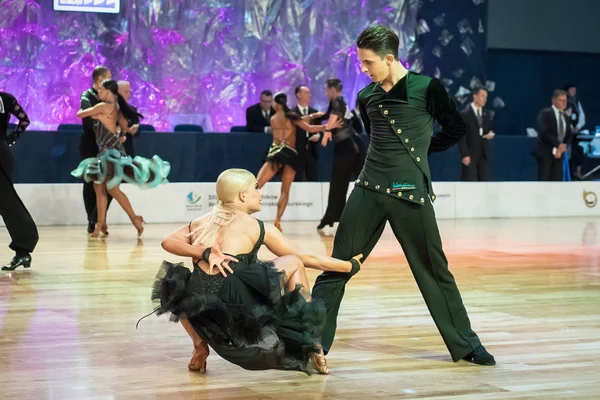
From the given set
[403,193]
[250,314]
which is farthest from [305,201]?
[250,314]

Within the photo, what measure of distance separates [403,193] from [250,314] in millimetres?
918

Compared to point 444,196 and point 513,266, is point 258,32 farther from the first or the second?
point 513,266

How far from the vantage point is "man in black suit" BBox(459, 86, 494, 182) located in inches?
590

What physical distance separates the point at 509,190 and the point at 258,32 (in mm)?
6260

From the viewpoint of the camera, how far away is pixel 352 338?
547cm

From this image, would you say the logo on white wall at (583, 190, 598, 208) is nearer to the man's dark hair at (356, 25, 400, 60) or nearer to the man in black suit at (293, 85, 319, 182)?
the man in black suit at (293, 85, 319, 182)

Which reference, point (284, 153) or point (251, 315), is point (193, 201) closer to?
point (284, 153)

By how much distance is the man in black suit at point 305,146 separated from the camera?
41.8 ft

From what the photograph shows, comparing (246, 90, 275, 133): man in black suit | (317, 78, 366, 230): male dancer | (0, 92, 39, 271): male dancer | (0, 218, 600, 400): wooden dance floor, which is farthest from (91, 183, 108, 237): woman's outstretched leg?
(246, 90, 275, 133): man in black suit

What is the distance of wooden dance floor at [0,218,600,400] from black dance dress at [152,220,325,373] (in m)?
0.12

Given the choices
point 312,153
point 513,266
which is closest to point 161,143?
point 312,153

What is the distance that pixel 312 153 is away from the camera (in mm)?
14328

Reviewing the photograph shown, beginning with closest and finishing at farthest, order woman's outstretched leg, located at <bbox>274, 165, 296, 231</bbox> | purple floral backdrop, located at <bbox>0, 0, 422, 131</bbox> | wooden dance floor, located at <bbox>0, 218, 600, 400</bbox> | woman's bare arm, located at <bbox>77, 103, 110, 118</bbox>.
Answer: wooden dance floor, located at <bbox>0, 218, 600, 400</bbox>
woman's bare arm, located at <bbox>77, 103, 110, 118</bbox>
woman's outstretched leg, located at <bbox>274, 165, 296, 231</bbox>
purple floral backdrop, located at <bbox>0, 0, 422, 131</bbox>

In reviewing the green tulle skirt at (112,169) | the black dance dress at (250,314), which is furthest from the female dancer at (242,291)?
the green tulle skirt at (112,169)
